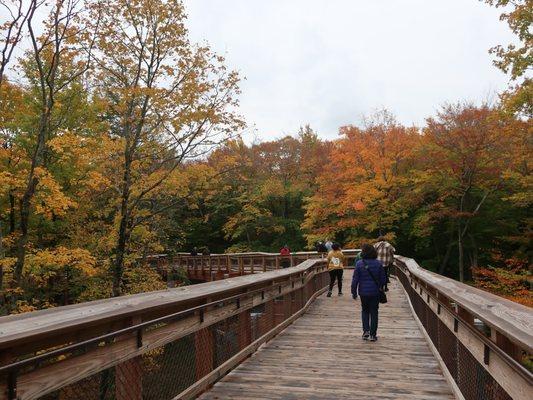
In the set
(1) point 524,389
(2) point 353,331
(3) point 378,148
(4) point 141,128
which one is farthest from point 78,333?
(3) point 378,148

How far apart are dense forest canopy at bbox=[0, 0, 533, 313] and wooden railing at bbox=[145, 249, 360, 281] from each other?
4.46 meters

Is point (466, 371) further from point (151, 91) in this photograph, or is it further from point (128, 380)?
point (151, 91)

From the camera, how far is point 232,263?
27516 millimetres

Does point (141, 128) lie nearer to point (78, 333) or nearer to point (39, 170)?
point (39, 170)

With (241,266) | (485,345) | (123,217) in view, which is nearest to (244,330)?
(485,345)

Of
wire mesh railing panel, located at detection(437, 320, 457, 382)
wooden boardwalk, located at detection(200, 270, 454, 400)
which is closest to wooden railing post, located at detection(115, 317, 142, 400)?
wooden boardwalk, located at detection(200, 270, 454, 400)

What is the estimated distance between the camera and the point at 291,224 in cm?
3791

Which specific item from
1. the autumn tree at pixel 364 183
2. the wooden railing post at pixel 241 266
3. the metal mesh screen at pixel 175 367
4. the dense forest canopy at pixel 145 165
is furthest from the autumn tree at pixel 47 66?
the autumn tree at pixel 364 183

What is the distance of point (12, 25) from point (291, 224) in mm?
28589

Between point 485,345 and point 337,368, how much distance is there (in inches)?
110

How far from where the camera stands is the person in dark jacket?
24.4 feet

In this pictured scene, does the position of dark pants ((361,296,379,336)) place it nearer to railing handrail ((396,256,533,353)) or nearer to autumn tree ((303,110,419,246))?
railing handrail ((396,256,533,353))

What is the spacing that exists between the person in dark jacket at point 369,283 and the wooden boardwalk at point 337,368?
1.00 feet

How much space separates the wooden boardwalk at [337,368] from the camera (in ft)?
15.4
